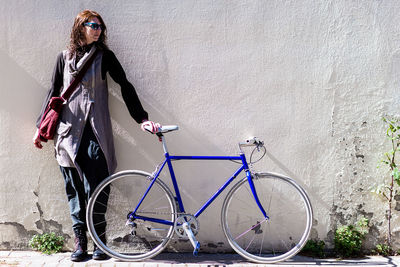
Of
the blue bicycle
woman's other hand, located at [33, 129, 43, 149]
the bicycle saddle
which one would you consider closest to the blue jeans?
the blue bicycle

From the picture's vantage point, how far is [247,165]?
14.9 ft

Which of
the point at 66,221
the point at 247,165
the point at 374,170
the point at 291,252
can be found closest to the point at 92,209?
the point at 66,221

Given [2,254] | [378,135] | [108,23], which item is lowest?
[2,254]

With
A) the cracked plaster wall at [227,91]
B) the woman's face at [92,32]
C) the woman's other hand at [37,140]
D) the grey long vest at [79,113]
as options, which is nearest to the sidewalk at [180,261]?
the cracked plaster wall at [227,91]

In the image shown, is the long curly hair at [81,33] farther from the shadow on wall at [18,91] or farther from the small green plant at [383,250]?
the small green plant at [383,250]

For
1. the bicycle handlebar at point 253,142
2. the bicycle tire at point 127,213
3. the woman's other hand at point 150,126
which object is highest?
the bicycle handlebar at point 253,142

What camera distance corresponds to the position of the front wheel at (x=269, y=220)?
15.8 ft

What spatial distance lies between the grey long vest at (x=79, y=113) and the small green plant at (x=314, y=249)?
215 cm

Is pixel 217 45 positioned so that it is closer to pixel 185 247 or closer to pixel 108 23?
pixel 108 23

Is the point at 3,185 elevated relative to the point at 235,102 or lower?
lower

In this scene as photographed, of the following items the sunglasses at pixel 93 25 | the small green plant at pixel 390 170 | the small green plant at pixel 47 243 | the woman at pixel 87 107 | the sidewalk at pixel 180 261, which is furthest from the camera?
the small green plant at pixel 47 243

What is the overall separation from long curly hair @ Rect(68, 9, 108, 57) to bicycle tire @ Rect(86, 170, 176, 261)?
1.28 m

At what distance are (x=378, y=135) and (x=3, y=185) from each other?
3.74m

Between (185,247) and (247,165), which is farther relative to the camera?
(185,247)
